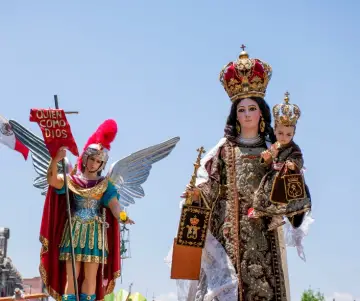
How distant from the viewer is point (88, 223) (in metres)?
8.17

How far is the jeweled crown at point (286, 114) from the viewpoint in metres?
8.09

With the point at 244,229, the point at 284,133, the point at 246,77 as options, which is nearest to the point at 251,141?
the point at 284,133

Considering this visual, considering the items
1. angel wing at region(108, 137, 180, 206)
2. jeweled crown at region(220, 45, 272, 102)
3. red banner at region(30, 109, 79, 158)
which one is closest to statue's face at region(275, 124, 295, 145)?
jeweled crown at region(220, 45, 272, 102)

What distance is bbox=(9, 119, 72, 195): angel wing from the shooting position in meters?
8.68

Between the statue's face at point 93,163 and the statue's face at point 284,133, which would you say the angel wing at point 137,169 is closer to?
the statue's face at point 93,163

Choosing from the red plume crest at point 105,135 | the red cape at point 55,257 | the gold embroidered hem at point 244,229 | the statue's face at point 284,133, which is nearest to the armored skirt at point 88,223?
the red cape at point 55,257

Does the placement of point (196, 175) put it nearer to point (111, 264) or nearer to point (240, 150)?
point (240, 150)

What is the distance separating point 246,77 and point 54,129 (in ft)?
6.88

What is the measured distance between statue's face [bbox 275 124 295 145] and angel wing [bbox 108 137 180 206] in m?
1.26

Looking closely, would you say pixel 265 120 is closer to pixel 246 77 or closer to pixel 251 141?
pixel 251 141

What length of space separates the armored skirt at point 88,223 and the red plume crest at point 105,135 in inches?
15.6

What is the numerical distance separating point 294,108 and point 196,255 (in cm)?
174

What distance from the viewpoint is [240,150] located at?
335 inches

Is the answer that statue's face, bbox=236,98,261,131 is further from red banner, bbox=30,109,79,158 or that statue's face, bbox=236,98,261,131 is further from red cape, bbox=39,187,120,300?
red cape, bbox=39,187,120,300
